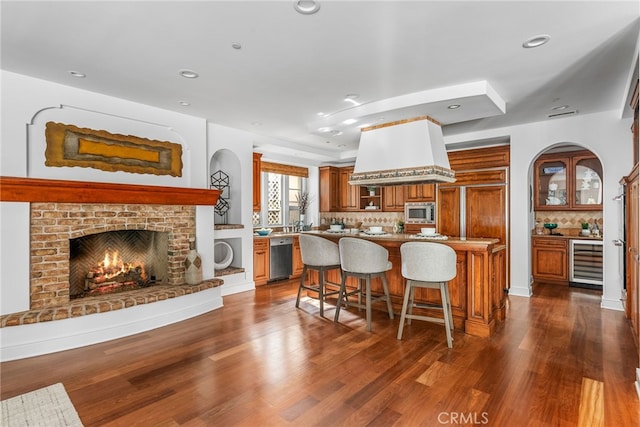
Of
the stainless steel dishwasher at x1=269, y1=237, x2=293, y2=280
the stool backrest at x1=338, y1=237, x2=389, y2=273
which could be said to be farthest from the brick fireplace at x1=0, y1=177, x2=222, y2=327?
the stool backrest at x1=338, y1=237, x2=389, y2=273

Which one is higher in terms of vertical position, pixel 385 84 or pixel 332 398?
pixel 385 84

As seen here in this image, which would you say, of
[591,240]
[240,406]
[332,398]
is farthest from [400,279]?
[591,240]

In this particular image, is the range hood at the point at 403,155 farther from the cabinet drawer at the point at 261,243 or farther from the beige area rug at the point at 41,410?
the beige area rug at the point at 41,410

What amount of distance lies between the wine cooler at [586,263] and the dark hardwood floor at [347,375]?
67.7 inches

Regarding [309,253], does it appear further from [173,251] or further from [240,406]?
[240,406]

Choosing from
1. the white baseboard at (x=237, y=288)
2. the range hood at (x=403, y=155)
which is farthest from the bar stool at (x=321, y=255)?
the white baseboard at (x=237, y=288)

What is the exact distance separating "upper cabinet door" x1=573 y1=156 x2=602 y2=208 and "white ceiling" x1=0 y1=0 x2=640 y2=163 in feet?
6.19

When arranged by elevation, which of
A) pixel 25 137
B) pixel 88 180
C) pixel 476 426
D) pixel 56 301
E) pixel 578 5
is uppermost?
pixel 578 5

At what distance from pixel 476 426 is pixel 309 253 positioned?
8.46ft

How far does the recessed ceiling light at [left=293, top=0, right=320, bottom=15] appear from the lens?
2.11 metres

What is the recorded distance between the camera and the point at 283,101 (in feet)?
13.1

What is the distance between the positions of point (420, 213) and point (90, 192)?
5189 mm

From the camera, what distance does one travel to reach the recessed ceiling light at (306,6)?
211cm

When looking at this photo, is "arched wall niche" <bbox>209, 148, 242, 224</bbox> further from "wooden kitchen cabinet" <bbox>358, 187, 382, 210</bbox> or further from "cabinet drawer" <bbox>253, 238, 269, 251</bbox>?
"wooden kitchen cabinet" <bbox>358, 187, 382, 210</bbox>
